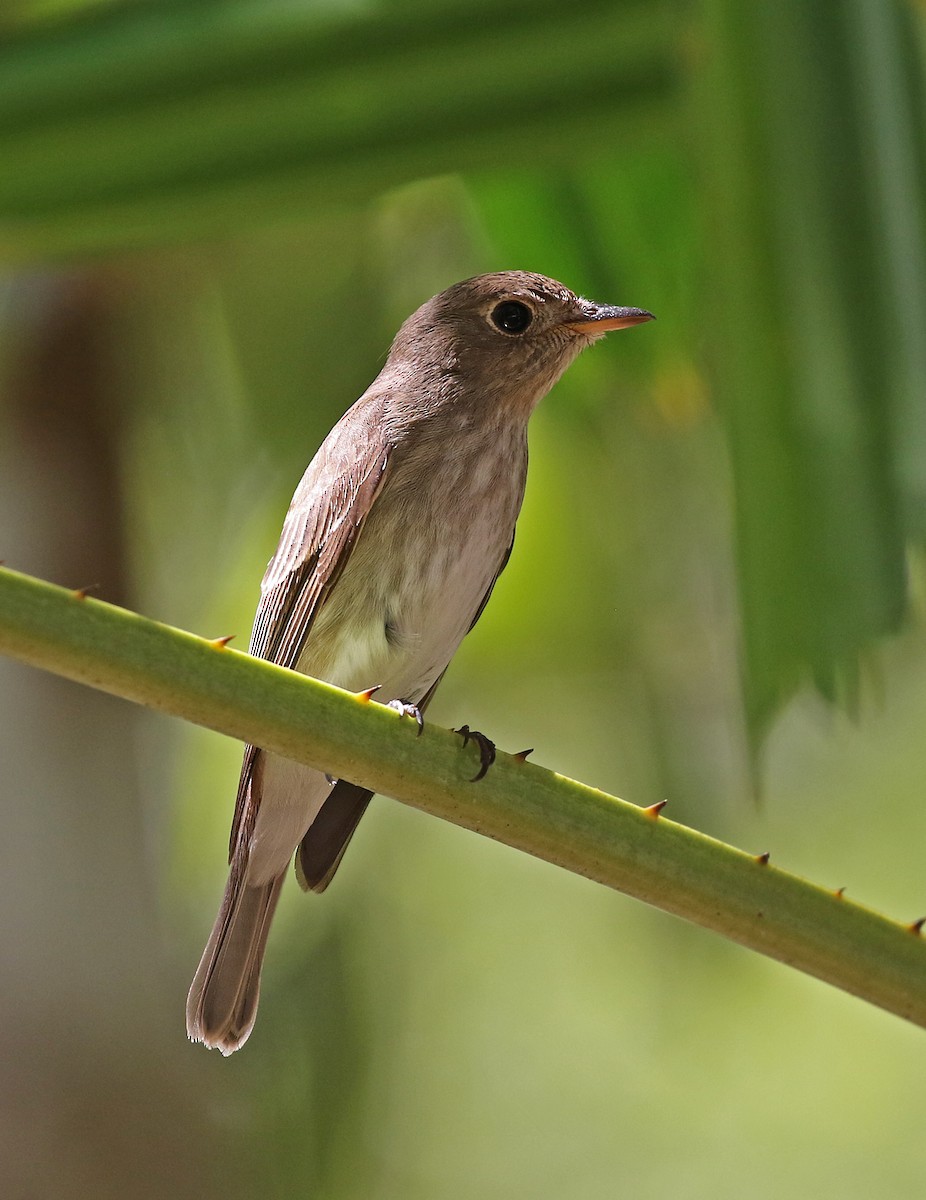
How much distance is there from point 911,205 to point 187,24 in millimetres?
1203

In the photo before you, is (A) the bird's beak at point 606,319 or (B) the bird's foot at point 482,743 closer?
(B) the bird's foot at point 482,743

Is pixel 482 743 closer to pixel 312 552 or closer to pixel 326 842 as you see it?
pixel 312 552

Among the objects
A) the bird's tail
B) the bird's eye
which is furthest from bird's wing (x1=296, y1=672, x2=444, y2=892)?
the bird's eye

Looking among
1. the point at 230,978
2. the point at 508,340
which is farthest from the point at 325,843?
the point at 508,340

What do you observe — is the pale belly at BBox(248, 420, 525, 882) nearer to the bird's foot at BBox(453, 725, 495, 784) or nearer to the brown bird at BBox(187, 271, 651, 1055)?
the brown bird at BBox(187, 271, 651, 1055)

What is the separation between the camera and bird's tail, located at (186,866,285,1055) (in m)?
Answer: 2.29

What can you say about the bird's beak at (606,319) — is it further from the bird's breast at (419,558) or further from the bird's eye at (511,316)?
the bird's breast at (419,558)

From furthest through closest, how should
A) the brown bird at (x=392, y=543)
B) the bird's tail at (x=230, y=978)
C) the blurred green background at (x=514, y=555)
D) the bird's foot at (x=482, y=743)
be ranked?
the brown bird at (x=392, y=543) < the bird's tail at (x=230, y=978) < the bird's foot at (x=482, y=743) < the blurred green background at (x=514, y=555)

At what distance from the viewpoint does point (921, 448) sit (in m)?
1.77

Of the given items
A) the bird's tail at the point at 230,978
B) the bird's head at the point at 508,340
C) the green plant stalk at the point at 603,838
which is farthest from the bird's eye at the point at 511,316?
the green plant stalk at the point at 603,838

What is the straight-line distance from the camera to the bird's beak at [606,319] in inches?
93.5

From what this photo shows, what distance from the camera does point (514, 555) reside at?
4512mm

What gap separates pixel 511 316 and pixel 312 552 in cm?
58

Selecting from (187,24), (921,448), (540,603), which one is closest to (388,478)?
(187,24)
